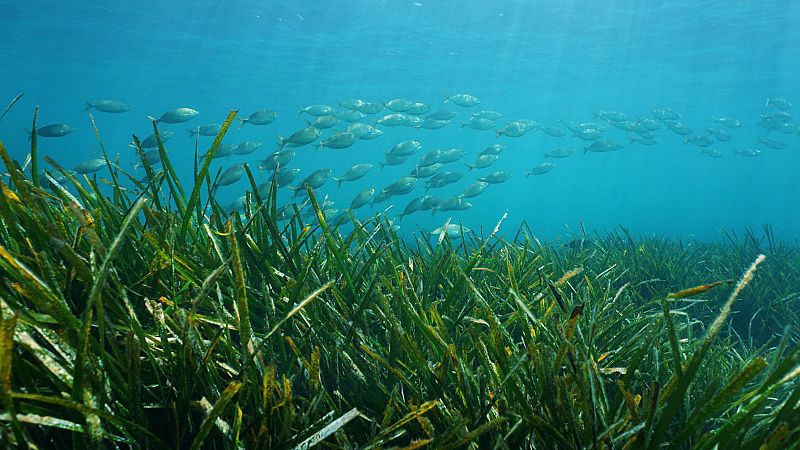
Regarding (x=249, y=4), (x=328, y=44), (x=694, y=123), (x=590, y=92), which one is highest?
(x=249, y=4)

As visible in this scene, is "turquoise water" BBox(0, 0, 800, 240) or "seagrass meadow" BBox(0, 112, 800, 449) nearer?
"seagrass meadow" BBox(0, 112, 800, 449)

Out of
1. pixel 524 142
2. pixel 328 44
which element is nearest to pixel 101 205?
pixel 328 44

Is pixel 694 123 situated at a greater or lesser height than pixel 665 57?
lesser

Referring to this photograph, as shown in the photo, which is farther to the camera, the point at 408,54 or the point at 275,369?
the point at 408,54

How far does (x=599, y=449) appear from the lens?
1.06 meters

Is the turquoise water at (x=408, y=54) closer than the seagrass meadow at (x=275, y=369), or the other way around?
the seagrass meadow at (x=275, y=369)

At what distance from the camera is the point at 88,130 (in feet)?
263

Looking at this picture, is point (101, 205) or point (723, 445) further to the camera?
point (101, 205)

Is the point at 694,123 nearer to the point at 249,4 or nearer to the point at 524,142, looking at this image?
the point at 524,142

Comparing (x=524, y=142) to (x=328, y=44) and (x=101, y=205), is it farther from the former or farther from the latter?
(x=101, y=205)

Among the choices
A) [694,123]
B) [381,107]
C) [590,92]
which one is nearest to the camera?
[381,107]

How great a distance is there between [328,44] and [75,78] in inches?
927

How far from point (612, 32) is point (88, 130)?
81046 mm

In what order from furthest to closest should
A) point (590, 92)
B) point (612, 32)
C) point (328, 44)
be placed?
point (590, 92), point (328, 44), point (612, 32)
